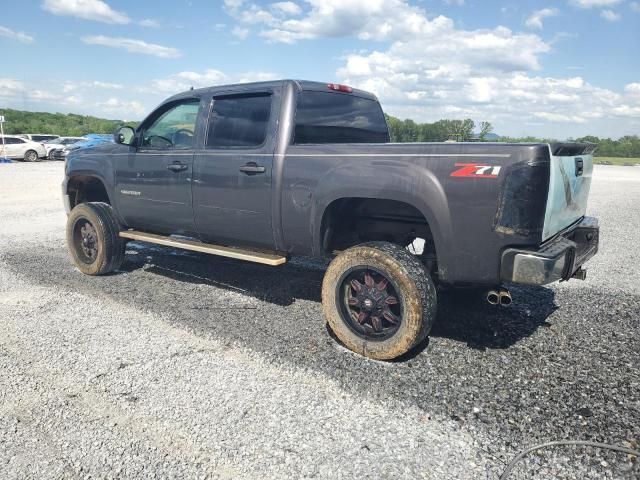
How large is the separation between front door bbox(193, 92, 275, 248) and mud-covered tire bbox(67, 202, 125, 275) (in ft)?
4.88

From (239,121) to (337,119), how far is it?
3.08ft

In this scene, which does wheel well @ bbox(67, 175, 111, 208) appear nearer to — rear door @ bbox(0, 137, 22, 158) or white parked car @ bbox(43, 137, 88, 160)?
white parked car @ bbox(43, 137, 88, 160)

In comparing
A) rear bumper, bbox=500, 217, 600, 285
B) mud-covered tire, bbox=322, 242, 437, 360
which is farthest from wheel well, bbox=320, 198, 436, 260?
rear bumper, bbox=500, 217, 600, 285

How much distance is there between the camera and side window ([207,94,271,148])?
14.6 ft

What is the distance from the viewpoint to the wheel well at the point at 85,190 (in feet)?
20.2

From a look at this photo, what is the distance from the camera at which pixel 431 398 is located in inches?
126

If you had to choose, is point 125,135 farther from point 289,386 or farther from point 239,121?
point 289,386

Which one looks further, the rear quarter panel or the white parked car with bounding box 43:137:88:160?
the white parked car with bounding box 43:137:88:160

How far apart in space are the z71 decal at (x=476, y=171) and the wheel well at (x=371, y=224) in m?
0.70

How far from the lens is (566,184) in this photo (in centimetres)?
352

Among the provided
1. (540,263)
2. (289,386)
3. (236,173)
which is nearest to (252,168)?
(236,173)

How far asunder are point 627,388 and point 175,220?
4.14m

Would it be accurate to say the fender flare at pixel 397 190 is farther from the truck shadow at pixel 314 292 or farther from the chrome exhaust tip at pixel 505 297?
the truck shadow at pixel 314 292

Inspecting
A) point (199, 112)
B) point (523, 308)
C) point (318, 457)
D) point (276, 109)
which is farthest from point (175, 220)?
point (523, 308)
